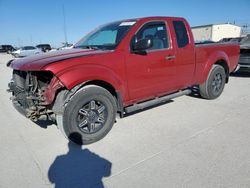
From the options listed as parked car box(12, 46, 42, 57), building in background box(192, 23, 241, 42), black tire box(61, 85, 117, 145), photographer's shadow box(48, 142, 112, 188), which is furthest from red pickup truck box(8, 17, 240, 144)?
building in background box(192, 23, 241, 42)

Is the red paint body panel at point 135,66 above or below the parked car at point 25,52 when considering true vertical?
below

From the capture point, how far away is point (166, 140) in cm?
350

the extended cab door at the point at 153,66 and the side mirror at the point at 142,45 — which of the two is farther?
the extended cab door at the point at 153,66

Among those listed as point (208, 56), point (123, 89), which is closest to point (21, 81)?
point (123, 89)

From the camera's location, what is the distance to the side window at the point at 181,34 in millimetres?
4609

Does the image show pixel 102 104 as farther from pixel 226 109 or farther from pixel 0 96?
pixel 0 96

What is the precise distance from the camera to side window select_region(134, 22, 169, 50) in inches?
162

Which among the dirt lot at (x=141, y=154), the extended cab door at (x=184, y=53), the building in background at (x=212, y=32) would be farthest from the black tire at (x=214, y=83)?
the building in background at (x=212, y=32)

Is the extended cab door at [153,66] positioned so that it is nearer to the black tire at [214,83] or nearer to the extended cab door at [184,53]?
the extended cab door at [184,53]

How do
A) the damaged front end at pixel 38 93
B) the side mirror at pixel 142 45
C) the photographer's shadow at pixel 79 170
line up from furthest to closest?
the side mirror at pixel 142 45 < the damaged front end at pixel 38 93 < the photographer's shadow at pixel 79 170

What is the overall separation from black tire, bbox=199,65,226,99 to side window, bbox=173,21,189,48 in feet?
4.18

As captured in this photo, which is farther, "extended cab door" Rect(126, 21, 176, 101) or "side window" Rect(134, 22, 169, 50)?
"side window" Rect(134, 22, 169, 50)

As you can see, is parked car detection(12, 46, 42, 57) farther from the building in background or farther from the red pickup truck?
the building in background

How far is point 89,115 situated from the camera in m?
3.49
